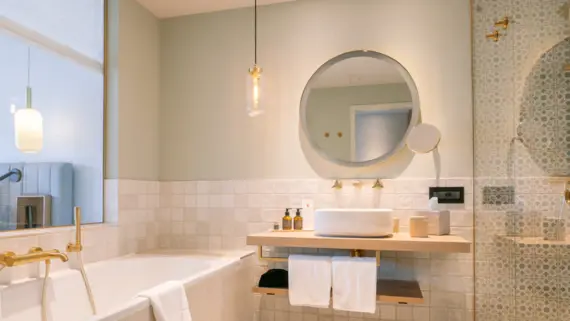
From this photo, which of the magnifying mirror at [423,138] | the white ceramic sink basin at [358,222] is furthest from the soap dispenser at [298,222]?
the magnifying mirror at [423,138]

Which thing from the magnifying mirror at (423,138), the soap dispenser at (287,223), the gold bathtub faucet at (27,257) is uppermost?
the magnifying mirror at (423,138)

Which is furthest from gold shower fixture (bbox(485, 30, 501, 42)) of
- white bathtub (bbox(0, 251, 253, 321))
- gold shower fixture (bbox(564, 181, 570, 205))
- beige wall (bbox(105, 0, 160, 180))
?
beige wall (bbox(105, 0, 160, 180))

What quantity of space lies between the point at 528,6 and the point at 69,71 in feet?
8.44

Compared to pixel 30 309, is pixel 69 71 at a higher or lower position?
higher

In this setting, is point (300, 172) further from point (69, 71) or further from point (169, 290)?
point (69, 71)

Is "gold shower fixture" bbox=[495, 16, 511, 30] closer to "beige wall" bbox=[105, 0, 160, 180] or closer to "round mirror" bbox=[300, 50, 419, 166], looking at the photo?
"round mirror" bbox=[300, 50, 419, 166]

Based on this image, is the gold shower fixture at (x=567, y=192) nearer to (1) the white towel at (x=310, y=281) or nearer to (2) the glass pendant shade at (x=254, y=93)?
(1) the white towel at (x=310, y=281)

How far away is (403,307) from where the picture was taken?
9.16 feet

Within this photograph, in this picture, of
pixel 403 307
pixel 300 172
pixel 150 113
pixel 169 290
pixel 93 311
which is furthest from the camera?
pixel 150 113

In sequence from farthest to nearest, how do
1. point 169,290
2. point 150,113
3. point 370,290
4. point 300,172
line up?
1. point 150,113
2. point 300,172
3. point 370,290
4. point 169,290

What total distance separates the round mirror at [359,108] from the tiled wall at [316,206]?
23 centimetres

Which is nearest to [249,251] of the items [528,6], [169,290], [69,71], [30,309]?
[169,290]

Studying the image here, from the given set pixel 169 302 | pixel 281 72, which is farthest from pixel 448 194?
pixel 169 302

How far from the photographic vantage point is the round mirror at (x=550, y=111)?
5.68 ft
